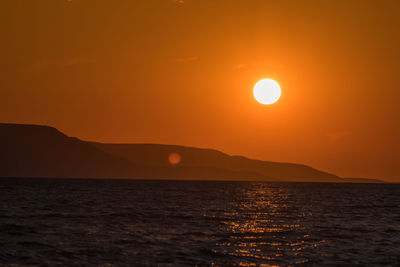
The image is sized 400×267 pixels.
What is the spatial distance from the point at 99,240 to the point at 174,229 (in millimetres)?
8173

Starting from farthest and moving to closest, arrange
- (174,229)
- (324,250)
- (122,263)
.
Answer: (174,229), (324,250), (122,263)

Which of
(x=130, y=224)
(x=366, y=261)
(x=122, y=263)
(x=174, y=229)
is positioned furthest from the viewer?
(x=130, y=224)

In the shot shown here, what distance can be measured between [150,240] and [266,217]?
22.4 meters

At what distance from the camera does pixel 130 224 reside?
4119 cm

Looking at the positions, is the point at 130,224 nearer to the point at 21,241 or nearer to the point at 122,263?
the point at 21,241

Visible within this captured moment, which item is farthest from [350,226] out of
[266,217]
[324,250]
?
[324,250]

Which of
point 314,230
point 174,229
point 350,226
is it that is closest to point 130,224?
point 174,229

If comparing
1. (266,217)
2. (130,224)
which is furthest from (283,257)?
(266,217)

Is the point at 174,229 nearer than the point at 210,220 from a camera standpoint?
Yes

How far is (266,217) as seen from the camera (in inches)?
2042

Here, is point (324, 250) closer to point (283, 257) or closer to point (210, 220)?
point (283, 257)

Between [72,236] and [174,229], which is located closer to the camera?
[72,236]

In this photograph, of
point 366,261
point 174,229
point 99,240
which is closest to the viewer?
point 366,261

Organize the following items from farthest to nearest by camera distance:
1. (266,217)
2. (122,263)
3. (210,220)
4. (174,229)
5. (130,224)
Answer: (266,217), (210,220), (130,224), (174,229), (122,263)
